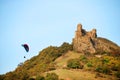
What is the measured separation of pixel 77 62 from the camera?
137m

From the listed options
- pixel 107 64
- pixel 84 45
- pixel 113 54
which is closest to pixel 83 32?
pixel 84 45

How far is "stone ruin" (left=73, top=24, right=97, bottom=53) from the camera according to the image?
566 feet

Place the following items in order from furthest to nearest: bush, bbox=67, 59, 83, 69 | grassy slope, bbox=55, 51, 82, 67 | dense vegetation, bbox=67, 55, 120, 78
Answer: grassy slope, bbox=55, 51, 82, 67
bush, bbox=67, 59, 83, 69
dense vegetation, bbox=67, 55, 120, 78

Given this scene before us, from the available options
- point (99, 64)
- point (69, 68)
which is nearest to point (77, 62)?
point (69, 68)

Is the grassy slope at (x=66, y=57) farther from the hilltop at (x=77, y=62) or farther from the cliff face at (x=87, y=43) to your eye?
the cliff face at (x=87, y=43)

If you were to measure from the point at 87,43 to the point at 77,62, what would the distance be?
39.4 metres

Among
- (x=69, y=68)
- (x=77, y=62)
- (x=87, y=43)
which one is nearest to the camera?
(x=69, y=68)

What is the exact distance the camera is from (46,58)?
173 metres

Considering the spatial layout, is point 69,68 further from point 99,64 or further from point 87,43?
point 87,43

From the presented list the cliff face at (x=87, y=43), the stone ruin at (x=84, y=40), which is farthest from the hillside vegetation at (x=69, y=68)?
the cliff face at (x=87, y=43)

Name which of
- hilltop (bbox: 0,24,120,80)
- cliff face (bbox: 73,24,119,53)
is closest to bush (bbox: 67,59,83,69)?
hilltop (bbox: 0,24,120,80)

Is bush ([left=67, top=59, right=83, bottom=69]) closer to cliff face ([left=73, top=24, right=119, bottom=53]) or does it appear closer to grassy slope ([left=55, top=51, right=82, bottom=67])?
grassy slope ([left=55, top=51, right=82, bottom=67])

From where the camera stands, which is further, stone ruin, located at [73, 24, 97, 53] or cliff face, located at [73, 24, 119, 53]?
cliff face, located at [73, 24, 119, 53]

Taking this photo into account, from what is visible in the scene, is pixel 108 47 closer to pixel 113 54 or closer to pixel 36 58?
pixel 113 54
